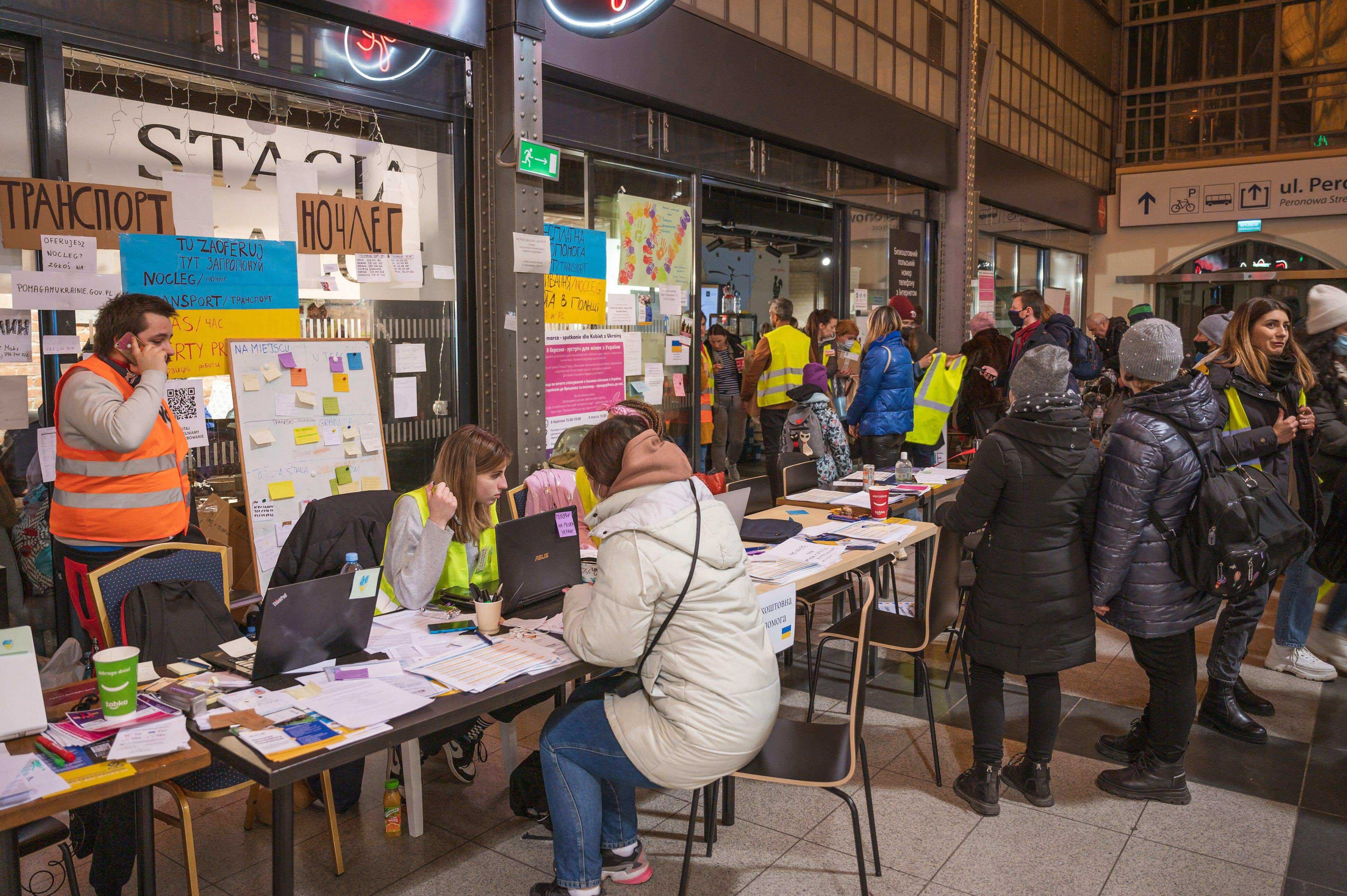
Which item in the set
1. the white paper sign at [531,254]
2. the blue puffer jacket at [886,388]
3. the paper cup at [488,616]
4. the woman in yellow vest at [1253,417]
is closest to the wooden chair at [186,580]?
the paper cup at [488,616]

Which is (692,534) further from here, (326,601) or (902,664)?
(902,664)

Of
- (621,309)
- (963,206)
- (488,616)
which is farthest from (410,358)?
(963,206)

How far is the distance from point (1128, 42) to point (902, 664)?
14.3 metres

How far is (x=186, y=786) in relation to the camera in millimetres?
2652

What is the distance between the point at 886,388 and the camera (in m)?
6.70

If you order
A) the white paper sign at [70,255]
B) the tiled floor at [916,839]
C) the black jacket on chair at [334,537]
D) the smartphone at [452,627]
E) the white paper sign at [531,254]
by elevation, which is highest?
the white paper sign at [531,254]

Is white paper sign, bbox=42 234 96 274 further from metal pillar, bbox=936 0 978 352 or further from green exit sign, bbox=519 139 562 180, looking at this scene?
metal pillar, bbox=936 0 978 352

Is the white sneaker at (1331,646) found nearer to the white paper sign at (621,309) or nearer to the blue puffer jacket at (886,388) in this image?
the blue puffer jacket at (886,388)

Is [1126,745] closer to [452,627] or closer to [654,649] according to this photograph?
[654,649]

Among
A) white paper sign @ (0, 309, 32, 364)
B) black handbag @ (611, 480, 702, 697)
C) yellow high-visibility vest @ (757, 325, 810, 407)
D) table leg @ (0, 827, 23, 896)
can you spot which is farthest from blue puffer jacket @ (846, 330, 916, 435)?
table leg @ (0, 827, 23, 896)

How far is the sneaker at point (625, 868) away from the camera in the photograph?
2.90 metres

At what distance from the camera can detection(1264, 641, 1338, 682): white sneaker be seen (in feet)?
15.2

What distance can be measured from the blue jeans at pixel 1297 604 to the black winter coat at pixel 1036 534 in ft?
6.37

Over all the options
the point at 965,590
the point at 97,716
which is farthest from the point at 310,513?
the point at 965,590
